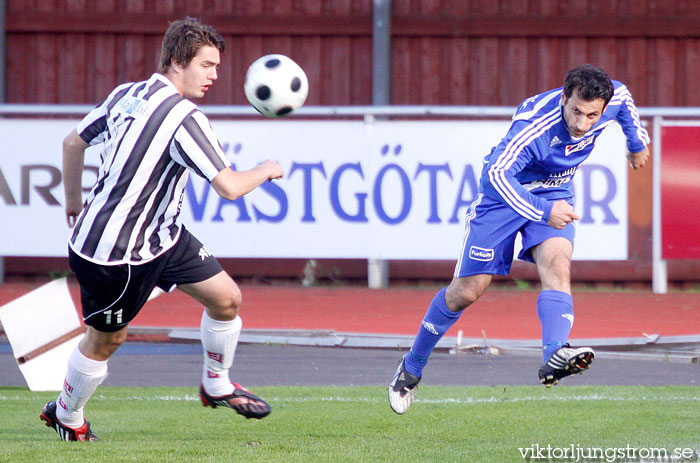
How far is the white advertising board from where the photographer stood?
1067 cm

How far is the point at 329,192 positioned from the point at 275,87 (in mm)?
5613

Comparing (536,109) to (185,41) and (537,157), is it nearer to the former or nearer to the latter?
(537,157)

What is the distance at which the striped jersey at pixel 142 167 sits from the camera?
4.37m

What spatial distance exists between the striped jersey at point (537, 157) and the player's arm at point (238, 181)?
1.21m

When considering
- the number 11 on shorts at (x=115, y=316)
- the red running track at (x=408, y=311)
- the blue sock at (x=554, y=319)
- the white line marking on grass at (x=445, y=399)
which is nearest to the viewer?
the number 11 on shorts at (x=115, y=316)

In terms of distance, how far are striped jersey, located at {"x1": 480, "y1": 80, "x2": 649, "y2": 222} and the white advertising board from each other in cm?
528

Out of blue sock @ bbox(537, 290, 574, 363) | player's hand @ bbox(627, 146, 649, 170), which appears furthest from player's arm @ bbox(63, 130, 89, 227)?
player's hand @ bbox(627, 146, 649, 170)

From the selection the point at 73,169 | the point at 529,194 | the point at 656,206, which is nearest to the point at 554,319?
the point at 529,194

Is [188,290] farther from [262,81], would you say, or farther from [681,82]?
[681,82]

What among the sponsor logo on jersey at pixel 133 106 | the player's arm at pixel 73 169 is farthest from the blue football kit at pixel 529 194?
the player's arm at pixel 73 169

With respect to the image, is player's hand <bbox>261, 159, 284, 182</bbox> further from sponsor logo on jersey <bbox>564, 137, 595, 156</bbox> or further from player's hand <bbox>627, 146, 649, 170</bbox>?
player's hand <bbox>627, 146, 649, 170</bbox>

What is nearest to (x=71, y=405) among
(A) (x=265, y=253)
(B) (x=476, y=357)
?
(B) (x=476, y=357)

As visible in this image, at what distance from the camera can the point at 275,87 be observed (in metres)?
5.14

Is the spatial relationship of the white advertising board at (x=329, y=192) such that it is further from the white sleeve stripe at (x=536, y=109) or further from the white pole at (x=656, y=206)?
the white sleeve stripe at (x=536, y=109)
